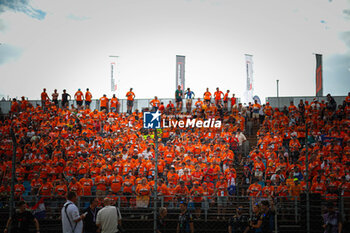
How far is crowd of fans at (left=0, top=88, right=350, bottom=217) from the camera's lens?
45.8ft

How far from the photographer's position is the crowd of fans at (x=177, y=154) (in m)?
13.9

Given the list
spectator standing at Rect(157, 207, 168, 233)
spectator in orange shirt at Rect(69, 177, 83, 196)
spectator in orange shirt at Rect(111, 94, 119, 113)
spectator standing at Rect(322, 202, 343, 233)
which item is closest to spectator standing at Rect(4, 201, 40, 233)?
spectator standing at Rect(157, 207, 168, 233)

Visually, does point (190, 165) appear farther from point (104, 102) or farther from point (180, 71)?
point (180, 71)

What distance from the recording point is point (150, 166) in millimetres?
16719

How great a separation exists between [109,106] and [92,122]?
4.36 m

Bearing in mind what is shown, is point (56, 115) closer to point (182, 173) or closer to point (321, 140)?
point (182, 173)

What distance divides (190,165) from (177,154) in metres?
2.51

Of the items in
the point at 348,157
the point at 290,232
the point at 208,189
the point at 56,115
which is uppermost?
the point at 56,115

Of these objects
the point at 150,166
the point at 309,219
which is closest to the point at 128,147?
the point at 150,166

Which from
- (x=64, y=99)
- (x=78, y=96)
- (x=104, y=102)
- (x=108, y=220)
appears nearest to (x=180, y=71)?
(x=104, y=102)

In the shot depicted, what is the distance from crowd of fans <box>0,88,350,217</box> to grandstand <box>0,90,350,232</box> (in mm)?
55

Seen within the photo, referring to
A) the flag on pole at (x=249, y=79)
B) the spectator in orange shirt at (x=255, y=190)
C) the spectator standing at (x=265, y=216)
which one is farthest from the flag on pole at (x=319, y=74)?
the spectator standing at (x=265, y=216)

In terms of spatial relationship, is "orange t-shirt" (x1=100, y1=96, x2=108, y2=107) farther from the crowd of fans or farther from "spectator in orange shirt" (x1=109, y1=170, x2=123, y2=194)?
"spectator in orange shirt" (x1=109, y1=170, x2=123, y2=194)

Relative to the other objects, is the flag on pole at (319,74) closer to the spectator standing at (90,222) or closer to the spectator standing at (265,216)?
the spectator standing at (265,216)
